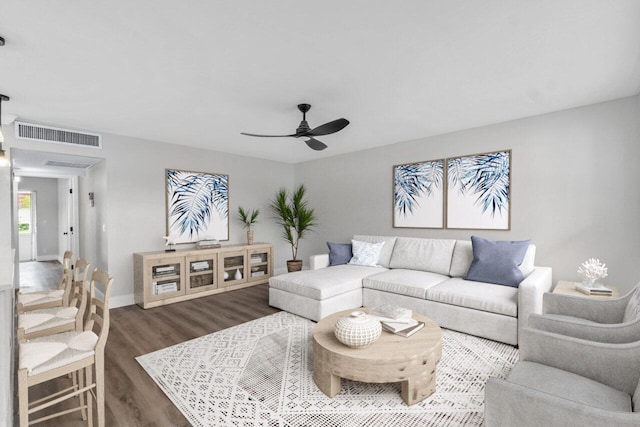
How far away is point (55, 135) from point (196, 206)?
2.00 meters

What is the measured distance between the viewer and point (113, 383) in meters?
2.33

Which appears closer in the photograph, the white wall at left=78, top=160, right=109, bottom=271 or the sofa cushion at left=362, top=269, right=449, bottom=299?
the sofa cushion at left=362, top=269, right=449, bottom=299

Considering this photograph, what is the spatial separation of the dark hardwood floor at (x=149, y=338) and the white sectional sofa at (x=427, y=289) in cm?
62

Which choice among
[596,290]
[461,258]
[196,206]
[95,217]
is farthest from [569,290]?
[95,217]

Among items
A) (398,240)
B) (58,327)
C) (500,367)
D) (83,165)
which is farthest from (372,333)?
(83,165)

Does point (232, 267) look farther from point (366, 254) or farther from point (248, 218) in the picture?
point (366, 254)

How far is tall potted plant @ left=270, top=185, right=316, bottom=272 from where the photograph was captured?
604cm

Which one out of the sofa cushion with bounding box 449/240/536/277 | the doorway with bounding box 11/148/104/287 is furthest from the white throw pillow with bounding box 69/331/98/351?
the doorway with bounding box 11/148/104/287

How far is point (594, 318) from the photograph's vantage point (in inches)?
85.0

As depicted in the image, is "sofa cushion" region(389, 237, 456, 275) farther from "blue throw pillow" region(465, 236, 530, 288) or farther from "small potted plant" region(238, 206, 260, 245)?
"small potted plant" region(238, 206, 260, 245)

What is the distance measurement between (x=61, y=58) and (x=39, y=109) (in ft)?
5.06

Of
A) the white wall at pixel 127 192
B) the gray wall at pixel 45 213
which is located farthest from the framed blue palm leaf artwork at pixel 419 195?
the gray wall at pixel 45 213

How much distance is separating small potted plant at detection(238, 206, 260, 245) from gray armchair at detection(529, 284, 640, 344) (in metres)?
4.47

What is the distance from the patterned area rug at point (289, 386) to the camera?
1.93 m
